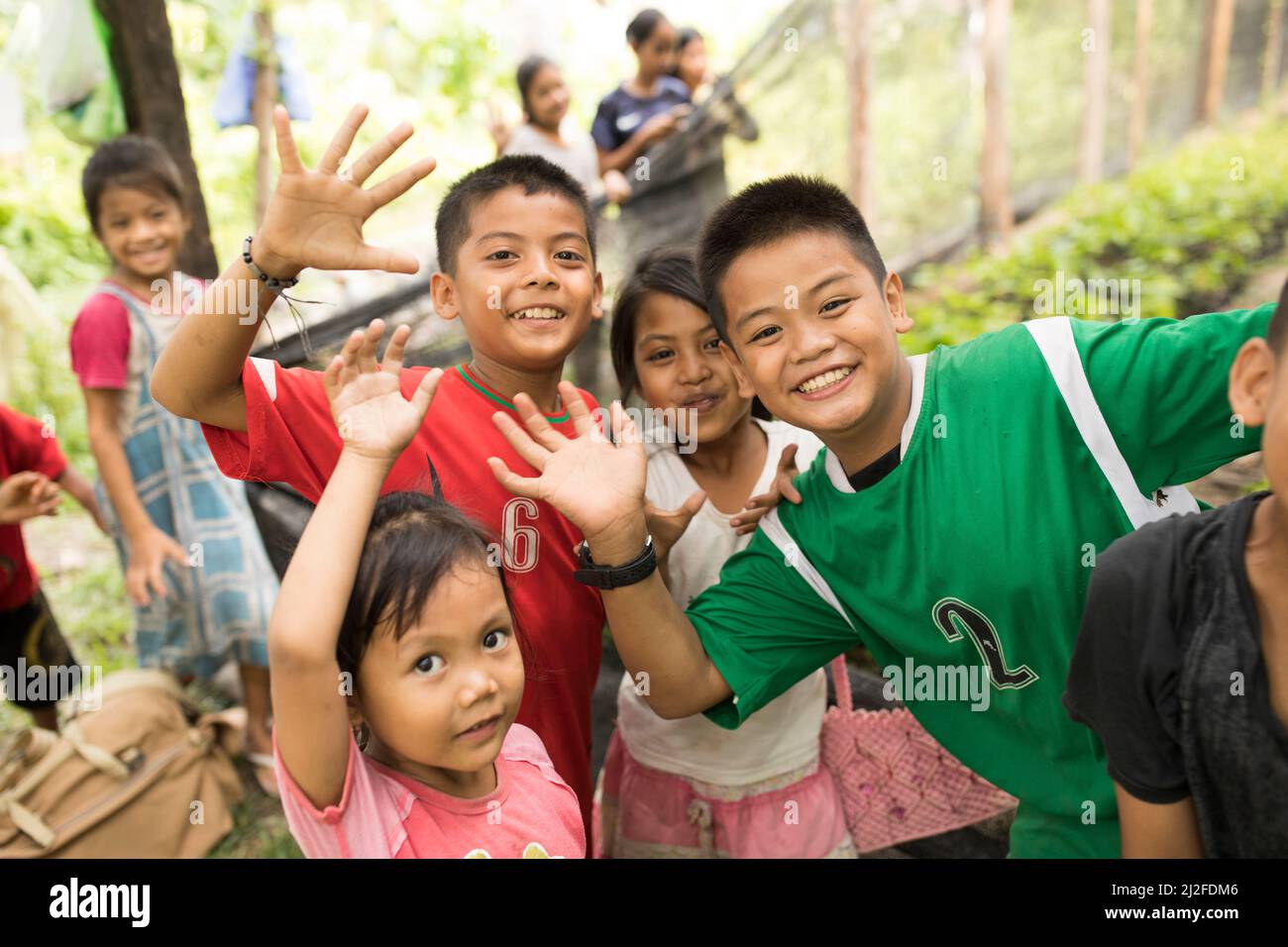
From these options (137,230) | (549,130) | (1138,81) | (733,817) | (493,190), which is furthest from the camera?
(1138,81)

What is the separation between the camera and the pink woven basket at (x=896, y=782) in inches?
71.5

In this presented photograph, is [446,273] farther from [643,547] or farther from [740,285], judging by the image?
[643,547]

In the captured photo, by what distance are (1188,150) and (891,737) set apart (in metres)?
5.97

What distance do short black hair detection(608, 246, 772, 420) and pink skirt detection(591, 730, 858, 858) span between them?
785mm

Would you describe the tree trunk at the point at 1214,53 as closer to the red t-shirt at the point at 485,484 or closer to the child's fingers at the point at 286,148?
the red t-shirt at the point at 485,484

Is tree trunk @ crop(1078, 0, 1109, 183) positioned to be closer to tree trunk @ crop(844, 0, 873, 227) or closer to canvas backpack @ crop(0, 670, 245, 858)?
tree trunk @ crop(844, 0, 873, 227)

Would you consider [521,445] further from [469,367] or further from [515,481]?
[469,367]

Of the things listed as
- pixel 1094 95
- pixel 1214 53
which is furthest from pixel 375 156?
pixel 1214 53

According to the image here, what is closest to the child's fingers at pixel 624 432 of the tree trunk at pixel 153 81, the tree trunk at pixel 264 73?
the tree trunk at pixel 153 81

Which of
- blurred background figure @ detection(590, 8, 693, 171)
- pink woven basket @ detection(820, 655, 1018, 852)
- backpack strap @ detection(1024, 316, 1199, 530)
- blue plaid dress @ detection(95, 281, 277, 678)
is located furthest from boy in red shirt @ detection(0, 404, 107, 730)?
backpack strap @ detection(1024, 316, 1199, 530)

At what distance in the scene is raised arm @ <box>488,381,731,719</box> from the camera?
4.59 feet

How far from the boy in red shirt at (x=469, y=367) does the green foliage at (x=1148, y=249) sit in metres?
2.59

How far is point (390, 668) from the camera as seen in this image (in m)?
1.25

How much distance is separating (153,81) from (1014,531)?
3034 millimetres
